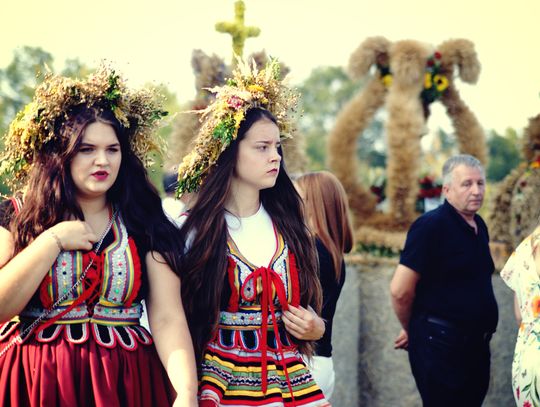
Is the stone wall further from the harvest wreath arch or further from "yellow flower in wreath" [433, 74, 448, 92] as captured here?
"yellow flower in wreath" [433, 74, 448, 92]

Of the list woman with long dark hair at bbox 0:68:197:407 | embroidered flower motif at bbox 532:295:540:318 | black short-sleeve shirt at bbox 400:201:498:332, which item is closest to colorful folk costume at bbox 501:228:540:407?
embroidered flower motif at bbox 532:295:540:318

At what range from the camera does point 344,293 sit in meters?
5.83

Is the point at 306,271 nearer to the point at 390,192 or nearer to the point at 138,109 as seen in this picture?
the point at 138,109

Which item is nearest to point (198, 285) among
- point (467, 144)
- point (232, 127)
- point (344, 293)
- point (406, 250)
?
point (232, 127)

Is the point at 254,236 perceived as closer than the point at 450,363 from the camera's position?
Yes

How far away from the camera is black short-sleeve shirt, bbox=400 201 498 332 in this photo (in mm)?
4359

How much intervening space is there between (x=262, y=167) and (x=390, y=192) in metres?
3.50

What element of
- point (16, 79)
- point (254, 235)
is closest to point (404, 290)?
point (254, 235)

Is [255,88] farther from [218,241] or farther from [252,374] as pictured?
[252,374]

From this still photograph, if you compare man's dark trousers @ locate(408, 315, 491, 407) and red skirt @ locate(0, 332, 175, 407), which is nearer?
red skirt @ locate(0, 332, 175, 407)

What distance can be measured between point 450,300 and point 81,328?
2.49m

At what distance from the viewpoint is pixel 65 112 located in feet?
8.97

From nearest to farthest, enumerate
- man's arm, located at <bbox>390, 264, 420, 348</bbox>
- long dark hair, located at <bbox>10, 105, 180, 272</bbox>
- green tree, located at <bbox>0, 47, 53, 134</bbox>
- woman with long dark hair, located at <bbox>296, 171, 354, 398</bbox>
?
long dark hair, located at <bbox>10, 105, 180, 272</bbox> < woman with long dark hair, located at <bbox>296, 171, 354, 398</bbox> < man's arm, located at <bbox>390, 264, 420, 348</bbox> < green tree, located at <bbox>0, 47, 53, 134</bbox>

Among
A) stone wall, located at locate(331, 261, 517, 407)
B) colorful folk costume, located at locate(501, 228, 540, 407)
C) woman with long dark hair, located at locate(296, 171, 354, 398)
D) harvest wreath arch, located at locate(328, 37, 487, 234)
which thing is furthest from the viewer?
harvest wreath arch, located at locate(328, 37, 487, 234)
